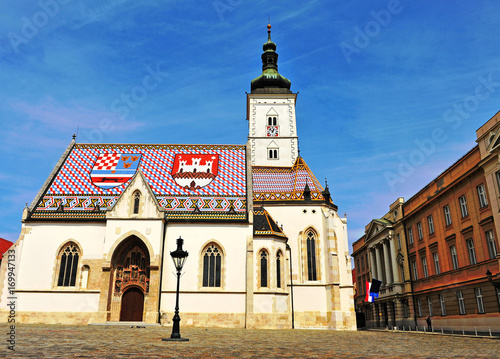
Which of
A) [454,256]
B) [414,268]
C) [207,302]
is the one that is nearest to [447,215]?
[454,256]

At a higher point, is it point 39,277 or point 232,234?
point 232,234

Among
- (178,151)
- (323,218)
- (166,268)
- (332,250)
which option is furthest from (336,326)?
(178,151)

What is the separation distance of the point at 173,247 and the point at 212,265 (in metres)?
3.46

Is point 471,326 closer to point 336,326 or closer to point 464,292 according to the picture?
point 464,292

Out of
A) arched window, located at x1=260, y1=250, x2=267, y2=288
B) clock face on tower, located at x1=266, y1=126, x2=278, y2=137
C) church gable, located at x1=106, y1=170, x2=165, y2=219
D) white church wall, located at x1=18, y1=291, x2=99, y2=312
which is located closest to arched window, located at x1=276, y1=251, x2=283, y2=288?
arched window, located at x1=260, y1=250, x2=267, y2=288

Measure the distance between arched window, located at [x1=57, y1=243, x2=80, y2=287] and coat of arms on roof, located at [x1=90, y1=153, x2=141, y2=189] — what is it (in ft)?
20.0

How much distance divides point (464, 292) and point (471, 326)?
8.65 feet

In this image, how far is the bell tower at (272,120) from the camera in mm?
47656

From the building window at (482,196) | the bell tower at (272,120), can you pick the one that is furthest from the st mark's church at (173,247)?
the building window at (482,196)

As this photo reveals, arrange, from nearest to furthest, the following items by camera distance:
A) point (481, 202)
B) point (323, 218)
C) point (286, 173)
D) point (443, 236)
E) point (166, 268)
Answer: point (481, 202) < point (166, 268) < point (443, 236) < point (323, 218) < point (286, 173)

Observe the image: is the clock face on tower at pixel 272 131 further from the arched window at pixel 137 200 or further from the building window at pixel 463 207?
the building window at pixel 463 207

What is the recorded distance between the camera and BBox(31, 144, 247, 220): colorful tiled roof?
107 ft

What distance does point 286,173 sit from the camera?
4188cm

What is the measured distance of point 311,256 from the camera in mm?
35625
